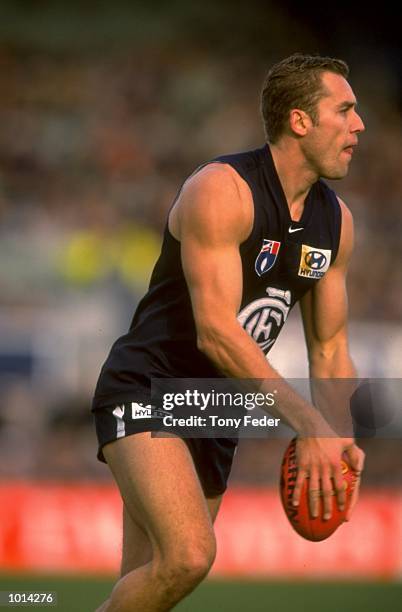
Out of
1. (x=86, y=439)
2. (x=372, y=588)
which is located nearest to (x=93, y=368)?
(x=86, y=439)

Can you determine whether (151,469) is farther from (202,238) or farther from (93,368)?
(93,368)

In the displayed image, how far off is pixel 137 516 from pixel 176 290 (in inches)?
35.2

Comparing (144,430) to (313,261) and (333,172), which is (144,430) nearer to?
(313,261)

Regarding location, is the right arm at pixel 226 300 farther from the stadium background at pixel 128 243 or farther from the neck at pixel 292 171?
the stadium background at pixel 128 243

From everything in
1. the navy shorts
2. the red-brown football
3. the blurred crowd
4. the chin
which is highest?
the blurred crowd

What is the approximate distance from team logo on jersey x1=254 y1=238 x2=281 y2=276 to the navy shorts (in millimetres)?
644

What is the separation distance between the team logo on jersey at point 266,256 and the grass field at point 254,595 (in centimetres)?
286

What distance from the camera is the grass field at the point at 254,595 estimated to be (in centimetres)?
705

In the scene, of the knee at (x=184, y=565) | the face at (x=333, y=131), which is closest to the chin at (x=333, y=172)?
the face at (x=333, y=131)

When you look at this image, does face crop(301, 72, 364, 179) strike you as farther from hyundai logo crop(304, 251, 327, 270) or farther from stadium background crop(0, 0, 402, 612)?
stadium background crop(0, 0, 402, 612)

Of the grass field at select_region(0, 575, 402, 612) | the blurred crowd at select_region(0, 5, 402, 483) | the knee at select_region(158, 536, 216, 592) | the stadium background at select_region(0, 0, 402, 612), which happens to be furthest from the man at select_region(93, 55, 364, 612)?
the blurred crowd at select_region(0, 5, 402, 483)

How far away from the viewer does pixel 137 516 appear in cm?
442

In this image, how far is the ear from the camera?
469 centimetres

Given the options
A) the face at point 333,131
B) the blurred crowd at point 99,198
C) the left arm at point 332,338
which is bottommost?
the left arm at point 332,338
